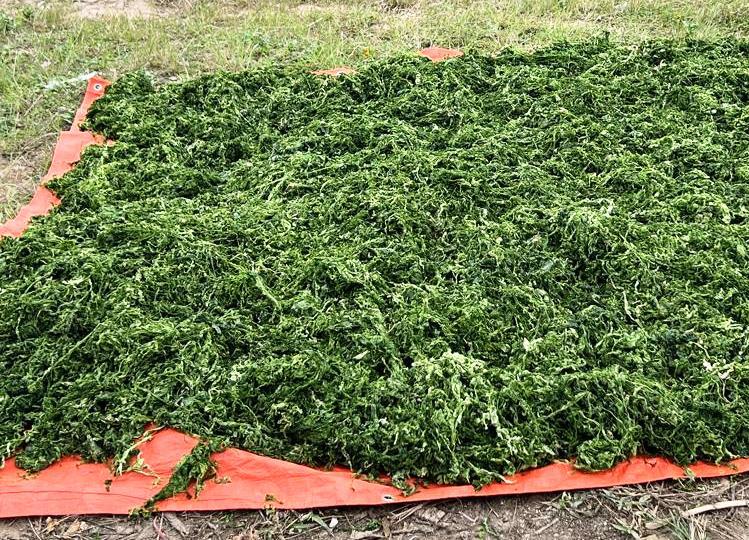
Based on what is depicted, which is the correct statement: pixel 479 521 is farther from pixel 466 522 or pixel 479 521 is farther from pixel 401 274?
pixel 401 274

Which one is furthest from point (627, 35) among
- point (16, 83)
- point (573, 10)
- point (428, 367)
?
point (16, 83)

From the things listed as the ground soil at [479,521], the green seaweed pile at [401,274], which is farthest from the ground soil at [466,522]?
the green seaweed pile at [401,274]

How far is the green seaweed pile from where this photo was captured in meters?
2.53

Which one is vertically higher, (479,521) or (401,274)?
(401,274)

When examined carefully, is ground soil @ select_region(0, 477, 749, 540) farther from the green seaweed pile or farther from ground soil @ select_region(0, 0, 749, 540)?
the green seaweed pile

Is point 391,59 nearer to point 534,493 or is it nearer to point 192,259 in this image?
point 192,259

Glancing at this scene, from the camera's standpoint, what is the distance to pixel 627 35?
5.28 meters

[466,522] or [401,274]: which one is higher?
[401,274]

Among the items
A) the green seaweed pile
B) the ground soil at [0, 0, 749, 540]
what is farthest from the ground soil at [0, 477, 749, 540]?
the green seaweed pile

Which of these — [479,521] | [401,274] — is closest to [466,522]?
[479,521]

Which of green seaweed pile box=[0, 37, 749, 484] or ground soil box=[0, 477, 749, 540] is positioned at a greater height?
green seaweed pile box=[0, 37, 749, 484]

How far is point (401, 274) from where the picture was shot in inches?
122

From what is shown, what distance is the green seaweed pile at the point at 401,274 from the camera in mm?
2533

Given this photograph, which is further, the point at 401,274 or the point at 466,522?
the point at 401,274
